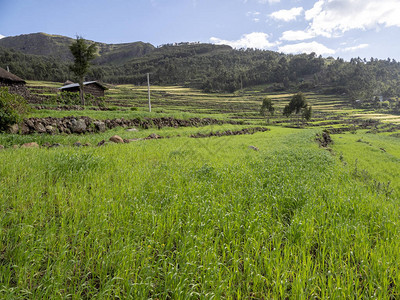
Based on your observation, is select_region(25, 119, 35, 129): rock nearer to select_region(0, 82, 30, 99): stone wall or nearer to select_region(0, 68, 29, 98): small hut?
select_region(0, 68, 29, 98): small hut

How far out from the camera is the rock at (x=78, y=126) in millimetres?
15673

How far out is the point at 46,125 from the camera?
14367 millimetres

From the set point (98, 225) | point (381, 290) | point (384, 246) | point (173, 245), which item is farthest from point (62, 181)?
point (384, 246)

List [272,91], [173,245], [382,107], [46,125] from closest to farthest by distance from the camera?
[173,245] < [46,125] < [382,107] < [272,91]

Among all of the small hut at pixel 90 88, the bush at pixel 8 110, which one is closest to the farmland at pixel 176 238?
the bush at pixel 8 110

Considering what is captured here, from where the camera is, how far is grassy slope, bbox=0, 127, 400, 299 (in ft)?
8.56

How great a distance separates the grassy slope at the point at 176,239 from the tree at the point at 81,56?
3552cm

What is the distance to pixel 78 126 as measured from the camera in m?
15.9

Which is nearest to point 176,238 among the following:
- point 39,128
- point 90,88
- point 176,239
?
point 176,239

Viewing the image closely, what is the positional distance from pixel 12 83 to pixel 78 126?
29415 mm

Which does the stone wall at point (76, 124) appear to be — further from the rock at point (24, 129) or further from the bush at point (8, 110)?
the bush at point (8, 110)

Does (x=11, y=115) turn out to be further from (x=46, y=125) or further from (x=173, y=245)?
(x=173, y=245)

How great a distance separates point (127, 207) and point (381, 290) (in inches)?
170

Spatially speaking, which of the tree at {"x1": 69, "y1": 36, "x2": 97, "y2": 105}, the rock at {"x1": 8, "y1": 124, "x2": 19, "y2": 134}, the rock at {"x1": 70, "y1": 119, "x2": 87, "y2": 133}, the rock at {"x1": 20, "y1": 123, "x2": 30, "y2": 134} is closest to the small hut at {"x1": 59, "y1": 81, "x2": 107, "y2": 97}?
the tree at {"x1": 69, "y1": 36, "x2": 97, "y2": 105}
